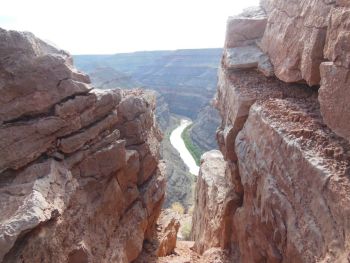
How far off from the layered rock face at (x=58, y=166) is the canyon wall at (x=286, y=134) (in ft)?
13.9

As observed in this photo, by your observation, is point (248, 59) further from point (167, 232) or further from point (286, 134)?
point (167, 232)

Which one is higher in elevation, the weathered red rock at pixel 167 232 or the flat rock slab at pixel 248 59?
the flat rock slab at pixel 248 59

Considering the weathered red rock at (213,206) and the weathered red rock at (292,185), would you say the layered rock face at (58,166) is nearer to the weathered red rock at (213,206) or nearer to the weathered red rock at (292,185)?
the weathered red rock at (213,206)

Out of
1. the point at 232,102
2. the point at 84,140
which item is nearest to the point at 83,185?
the point at 84,140

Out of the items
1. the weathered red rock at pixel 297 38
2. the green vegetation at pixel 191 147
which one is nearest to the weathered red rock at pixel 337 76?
the weathered red rock at pixel 297 38

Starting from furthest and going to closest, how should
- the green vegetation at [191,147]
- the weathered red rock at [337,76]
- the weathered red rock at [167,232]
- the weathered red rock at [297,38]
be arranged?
the green vegetation at [191,147] → the weathered red rock at [167,232] → the weathered red rock at [297,38] → the weathered red rock at [337,76]

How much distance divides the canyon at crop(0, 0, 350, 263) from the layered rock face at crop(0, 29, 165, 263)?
0.03 m

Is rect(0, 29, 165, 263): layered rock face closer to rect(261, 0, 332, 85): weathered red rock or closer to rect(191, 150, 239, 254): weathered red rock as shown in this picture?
rect(191, 150, 239, 254): weathered red rock

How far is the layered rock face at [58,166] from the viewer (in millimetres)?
9430

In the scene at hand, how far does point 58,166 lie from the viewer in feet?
37.6

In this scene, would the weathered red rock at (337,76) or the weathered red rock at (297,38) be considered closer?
the weathered red rock at (337,76)

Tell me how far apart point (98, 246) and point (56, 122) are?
153 inches

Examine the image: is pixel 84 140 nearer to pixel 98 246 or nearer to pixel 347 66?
pixel 98 246

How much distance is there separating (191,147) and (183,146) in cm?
389
